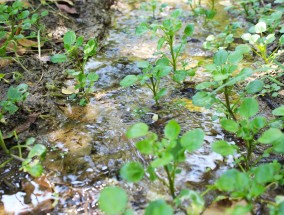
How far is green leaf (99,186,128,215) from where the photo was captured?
111 centimetres

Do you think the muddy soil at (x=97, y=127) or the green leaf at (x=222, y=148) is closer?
the green leaf at (x=222, y=148)

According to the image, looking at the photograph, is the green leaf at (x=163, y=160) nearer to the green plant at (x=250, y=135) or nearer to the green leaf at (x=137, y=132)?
the green leaf at (x=137, y=132)

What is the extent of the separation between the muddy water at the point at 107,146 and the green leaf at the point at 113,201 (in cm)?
32

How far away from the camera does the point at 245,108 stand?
5.07 ft

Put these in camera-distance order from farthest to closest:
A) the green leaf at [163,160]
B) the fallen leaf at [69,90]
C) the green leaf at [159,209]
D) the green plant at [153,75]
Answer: the fallen leaf at [69,90], the green plant at [153,75], the green leaf at [163,160], the green leaf at [159,209]

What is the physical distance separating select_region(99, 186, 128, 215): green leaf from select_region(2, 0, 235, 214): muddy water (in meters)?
0.32

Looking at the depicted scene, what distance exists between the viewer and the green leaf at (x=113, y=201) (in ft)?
3.65

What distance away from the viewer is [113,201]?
1129 mm

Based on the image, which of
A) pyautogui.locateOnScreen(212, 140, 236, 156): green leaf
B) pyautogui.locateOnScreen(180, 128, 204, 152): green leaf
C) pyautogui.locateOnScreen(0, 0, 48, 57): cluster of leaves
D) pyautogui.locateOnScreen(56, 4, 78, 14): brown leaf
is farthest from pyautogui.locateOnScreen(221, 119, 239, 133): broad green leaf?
pyautogui.locateOnScreen(56, 4, 78, 14): brown leaf

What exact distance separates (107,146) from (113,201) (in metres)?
0.67

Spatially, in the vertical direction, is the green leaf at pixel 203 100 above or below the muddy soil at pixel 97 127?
above

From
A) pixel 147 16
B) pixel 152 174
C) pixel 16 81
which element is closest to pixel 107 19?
pixel 147 16

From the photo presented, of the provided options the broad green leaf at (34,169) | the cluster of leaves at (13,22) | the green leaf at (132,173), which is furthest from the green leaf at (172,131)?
the cluster of leaves at (13,22)

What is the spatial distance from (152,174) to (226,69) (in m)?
0.71
